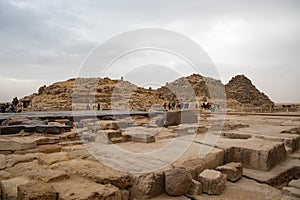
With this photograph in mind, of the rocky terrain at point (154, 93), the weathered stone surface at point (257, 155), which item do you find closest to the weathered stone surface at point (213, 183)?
the weathered stone surface at point (257, 155)

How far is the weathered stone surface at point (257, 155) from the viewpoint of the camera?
3830mm

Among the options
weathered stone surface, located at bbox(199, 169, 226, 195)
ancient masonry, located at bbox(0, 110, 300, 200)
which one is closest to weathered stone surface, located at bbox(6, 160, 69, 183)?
ancient masonry, located at bbox(0, 110, 300, 200)

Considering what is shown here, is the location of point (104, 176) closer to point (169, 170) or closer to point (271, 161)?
point (169, 170)

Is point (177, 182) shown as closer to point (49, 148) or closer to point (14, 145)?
point (49, 148)

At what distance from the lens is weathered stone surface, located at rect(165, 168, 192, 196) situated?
2766mm

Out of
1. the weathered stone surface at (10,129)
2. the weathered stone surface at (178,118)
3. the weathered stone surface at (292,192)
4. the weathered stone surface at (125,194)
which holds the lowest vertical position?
the weathered stone surface at (125,194)

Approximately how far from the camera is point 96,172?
2.93 meters

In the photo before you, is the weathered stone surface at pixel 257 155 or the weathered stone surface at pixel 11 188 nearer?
the weathered stone surface at pixel 11 188

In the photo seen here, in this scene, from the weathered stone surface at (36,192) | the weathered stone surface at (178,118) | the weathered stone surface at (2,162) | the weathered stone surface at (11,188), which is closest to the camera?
the weathered stone surface at (36,192)

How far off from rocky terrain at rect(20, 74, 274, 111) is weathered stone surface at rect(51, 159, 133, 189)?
26794mm

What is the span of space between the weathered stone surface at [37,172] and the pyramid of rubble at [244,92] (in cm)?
5136

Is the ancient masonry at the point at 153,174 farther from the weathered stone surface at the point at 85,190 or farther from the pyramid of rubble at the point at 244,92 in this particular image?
the pyramid of rubble at the point at 244,92

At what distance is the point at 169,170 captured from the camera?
9.57 feet

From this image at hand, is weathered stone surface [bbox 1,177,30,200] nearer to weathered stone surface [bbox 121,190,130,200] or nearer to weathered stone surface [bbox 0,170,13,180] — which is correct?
weathered stone surface [bbox 0,170,13,180]
